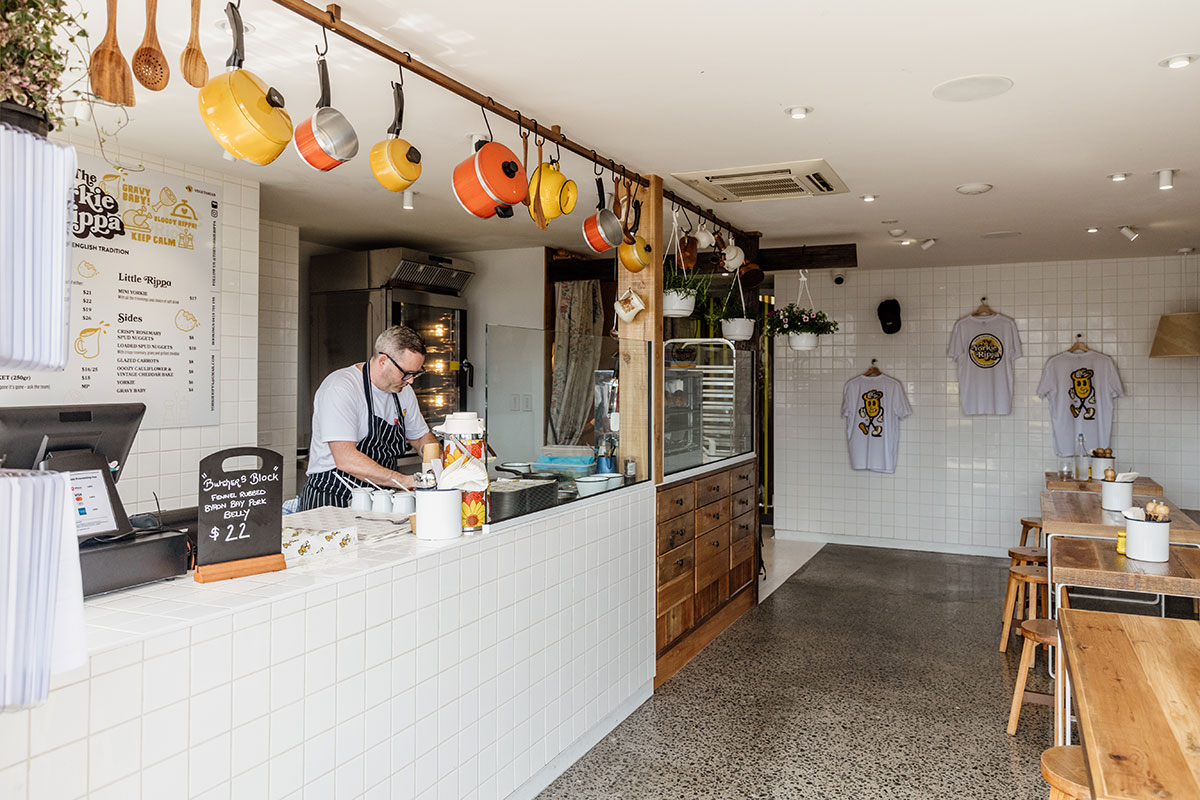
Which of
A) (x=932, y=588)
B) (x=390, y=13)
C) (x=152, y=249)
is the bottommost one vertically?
(x=932, y=588)

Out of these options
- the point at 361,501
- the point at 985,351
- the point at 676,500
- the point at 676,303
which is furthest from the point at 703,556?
the point at 985,351

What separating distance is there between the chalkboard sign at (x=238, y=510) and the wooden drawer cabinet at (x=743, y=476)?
10.1ft

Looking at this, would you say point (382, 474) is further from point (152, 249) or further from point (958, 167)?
point (958, 167)

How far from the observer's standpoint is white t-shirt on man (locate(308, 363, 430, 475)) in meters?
3.33

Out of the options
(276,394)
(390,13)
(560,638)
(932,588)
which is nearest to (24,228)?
(390,13)

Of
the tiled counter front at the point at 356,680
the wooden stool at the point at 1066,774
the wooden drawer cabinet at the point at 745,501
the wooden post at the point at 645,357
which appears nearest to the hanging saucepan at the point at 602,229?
the wooden post at the point at 645,357

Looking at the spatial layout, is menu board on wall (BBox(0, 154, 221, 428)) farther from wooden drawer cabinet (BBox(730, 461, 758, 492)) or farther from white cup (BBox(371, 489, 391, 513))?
wooden drawer cabinet (BBox(730, 461, 758, 492))

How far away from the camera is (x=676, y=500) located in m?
3.96

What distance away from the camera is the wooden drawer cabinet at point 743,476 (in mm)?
4738

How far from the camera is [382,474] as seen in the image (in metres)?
3.25

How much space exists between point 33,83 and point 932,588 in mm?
5849

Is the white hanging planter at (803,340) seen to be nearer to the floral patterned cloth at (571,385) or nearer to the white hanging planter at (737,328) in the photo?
the white hanging planter at (737,328)

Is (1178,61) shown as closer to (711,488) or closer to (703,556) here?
(711,488)

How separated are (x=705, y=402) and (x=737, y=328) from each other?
58 cm
